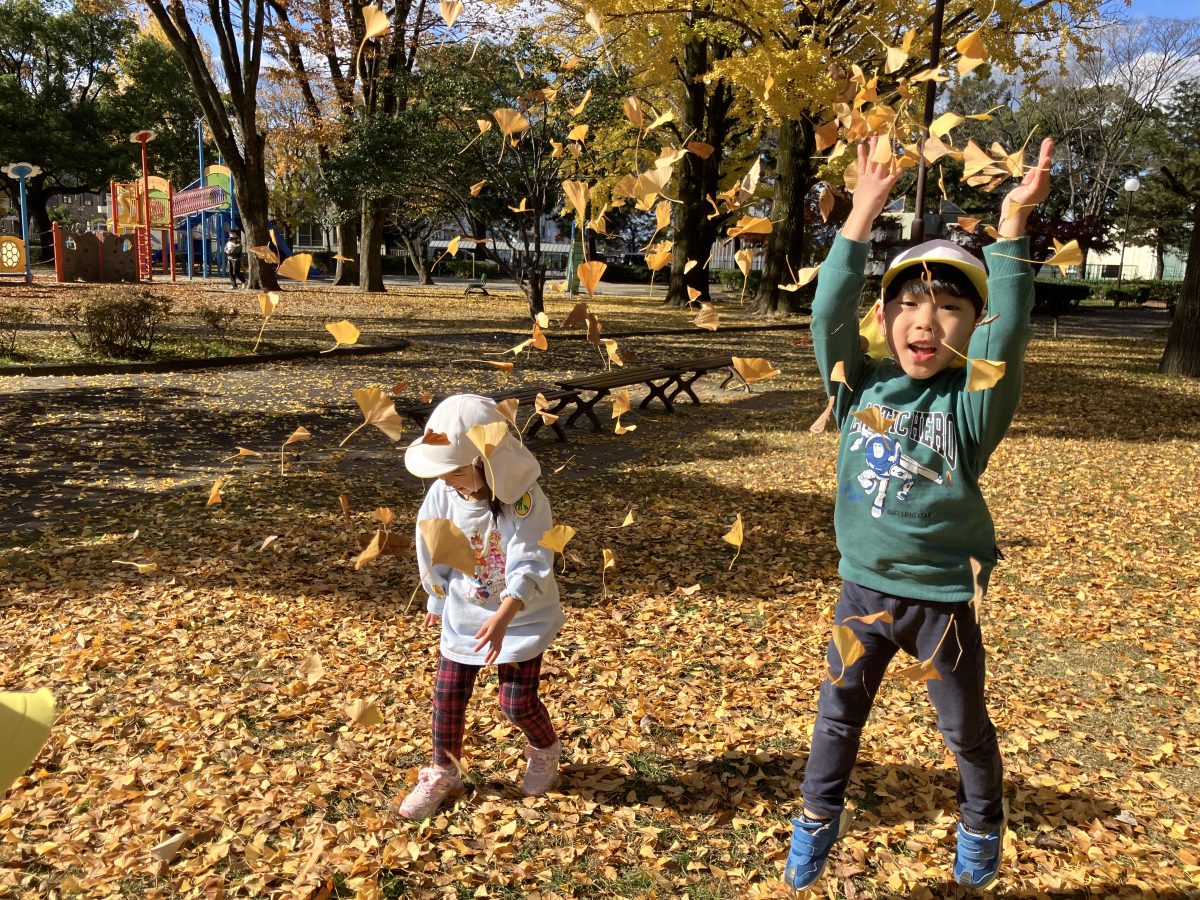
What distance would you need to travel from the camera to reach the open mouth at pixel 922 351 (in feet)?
7.03

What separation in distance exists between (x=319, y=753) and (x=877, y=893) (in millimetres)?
1861

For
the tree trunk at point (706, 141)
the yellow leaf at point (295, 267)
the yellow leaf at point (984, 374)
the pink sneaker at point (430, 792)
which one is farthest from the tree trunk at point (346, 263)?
the yellow leaf at point (984, 374)

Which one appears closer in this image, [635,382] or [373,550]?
[373,550]

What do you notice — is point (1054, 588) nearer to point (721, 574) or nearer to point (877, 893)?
point (721, 574)

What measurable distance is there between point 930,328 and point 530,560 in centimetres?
118

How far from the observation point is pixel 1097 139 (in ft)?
157

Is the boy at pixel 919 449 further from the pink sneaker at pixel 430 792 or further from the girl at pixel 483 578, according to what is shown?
the pink sneaker at pixel 430 792

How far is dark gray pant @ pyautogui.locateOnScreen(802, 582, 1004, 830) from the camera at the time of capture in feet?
7.16

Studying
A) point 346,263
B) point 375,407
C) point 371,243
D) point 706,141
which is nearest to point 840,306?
point 375,407

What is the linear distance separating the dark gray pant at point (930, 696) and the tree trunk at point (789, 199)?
807 inches

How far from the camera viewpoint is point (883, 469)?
219cm

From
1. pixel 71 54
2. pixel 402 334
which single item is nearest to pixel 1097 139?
pixel 402 334

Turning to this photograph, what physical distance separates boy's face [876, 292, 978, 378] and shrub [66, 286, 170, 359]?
469 inches

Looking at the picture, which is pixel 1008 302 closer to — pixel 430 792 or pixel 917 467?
pixel 917 467
